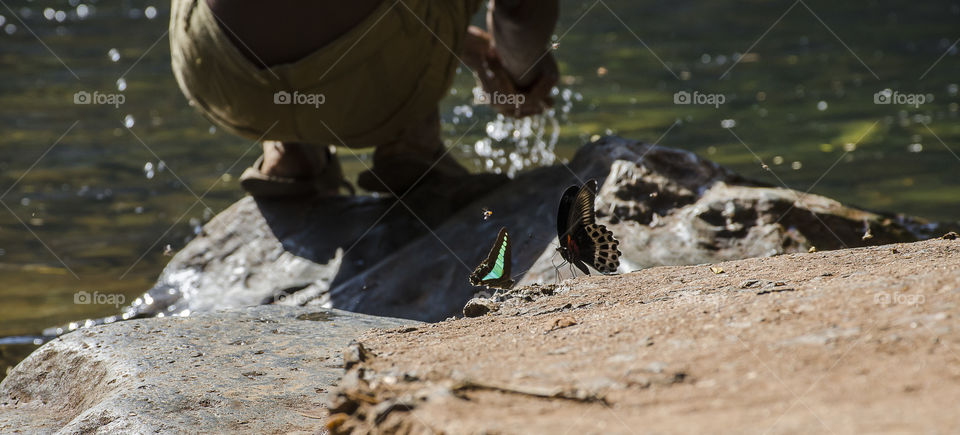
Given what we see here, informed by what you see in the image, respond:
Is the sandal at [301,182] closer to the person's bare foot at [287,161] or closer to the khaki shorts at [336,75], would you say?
the person's bare foot at [287,161]

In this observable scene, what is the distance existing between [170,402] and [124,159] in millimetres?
4710

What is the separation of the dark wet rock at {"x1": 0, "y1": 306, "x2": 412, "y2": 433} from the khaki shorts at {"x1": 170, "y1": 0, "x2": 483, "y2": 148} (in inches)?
38.5

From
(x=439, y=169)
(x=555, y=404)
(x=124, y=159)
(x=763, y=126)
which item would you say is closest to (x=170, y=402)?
(x=555, y=404)

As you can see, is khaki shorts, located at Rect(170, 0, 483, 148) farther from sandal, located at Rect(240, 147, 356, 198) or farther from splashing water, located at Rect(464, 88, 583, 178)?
splashing water, located at Rect(464, 88, 583, 178)

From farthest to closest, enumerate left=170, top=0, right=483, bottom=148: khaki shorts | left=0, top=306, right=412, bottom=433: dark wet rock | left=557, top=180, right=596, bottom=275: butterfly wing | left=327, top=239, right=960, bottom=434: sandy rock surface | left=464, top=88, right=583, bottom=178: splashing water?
left=464, top=88, right=583, bottom=178: splashing water → left=170, top=0, right=483, bottom=148: khaki shorts → left=557, top=180, right=596, bottom=275: butterfly wing → left=0, top=306, right=412, bottom=433: dark wet rock → left=327, top=239, right=960, bottom=434: sandy rock surface

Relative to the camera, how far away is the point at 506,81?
4.17 metres

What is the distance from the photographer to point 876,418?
3.60ft

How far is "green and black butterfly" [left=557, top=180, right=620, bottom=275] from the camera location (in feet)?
8.49

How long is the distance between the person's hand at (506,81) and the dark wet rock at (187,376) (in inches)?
67.3

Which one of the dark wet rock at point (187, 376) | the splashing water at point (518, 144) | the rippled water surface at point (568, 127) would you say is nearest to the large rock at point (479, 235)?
the rippled water surface at point (568, 127)

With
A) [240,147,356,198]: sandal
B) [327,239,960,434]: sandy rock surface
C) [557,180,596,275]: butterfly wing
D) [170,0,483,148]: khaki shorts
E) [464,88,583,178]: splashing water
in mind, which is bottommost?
[327,239,960,434]: sandy rock surface

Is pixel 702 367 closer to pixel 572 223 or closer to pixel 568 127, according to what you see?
pixel 572 223

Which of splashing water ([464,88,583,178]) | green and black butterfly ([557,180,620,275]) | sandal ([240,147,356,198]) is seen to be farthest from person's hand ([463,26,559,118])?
green and black butterfly ([557,180,620,275])

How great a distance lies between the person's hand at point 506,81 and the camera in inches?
162
